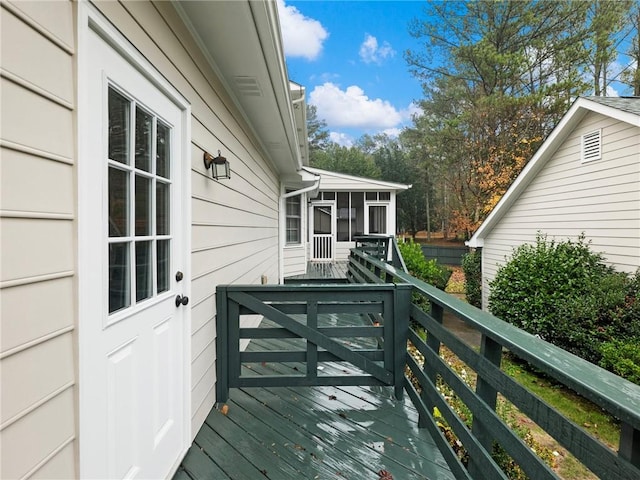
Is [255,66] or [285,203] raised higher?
[255,66]

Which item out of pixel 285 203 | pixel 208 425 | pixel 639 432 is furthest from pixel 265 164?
pixel 639 432

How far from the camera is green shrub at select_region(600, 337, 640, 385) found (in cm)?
388

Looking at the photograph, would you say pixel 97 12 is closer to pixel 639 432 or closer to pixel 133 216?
pixel 133 216

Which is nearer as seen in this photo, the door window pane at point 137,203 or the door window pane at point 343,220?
the door window pane at point 137,203

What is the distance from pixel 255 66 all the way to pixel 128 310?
1.83 meters

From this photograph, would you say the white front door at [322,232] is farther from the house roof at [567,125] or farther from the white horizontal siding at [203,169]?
the white horizontal siding at [203,169]

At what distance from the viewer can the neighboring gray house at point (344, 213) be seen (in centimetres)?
1234

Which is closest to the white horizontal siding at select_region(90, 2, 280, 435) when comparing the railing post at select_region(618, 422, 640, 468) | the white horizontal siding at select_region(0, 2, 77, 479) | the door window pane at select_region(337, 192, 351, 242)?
the white horizontal siding at select_region(0, 2, 77, 479)

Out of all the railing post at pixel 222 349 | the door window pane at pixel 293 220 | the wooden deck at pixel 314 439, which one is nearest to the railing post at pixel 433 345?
the wooden deck at pixel 314 439

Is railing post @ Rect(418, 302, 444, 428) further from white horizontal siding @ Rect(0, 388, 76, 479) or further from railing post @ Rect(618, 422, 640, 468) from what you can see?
white horizontal siding @ Rect(0, 388, 76, 479)

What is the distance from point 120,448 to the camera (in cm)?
130

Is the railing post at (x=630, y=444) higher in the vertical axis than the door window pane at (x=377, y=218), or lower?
lower

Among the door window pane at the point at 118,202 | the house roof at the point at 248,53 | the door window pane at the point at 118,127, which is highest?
the house roof at the point at 248,53

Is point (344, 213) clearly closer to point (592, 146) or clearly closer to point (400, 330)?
point (592, 146)
